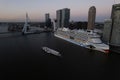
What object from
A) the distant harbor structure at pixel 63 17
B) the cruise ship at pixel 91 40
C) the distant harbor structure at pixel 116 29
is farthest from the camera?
the distant harbor structure at pixel 63 17

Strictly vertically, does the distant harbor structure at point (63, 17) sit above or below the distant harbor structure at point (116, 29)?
above

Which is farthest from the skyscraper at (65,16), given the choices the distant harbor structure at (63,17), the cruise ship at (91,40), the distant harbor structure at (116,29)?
the distant harbor structure at (116,29)

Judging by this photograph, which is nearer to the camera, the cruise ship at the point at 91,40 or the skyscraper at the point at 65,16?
the cruise ship at the point at 91,40

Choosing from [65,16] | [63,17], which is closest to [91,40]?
[65,16]

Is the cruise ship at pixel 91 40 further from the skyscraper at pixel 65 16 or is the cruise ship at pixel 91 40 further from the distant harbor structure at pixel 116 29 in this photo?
the skyscraper at pixel 65 16

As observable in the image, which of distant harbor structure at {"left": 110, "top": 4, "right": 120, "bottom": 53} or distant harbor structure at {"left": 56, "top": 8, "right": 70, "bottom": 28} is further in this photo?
distant harbor structure at {"left": 56, "top": 8, "right": 70, "bottom": 28}

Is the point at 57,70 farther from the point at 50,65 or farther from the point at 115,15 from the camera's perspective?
the point at 115,15

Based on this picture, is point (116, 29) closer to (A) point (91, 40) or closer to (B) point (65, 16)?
(A) point (91, 40)

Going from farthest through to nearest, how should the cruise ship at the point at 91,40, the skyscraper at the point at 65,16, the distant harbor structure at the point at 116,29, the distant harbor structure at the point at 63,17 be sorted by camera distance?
the skyscraper at the point at 65,16 → the distant harbor structure at the point at 63,17 → the distant harbor structure at the point at 116,29 → the cruise ship at the point at 91,40

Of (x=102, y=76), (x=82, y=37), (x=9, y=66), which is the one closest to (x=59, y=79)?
(x=102, y=76)

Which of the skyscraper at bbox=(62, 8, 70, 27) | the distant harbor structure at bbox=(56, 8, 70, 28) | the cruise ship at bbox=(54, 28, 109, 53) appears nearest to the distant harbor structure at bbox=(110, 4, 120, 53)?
the cruise ship at bbox=(54, 28, 109, 53)

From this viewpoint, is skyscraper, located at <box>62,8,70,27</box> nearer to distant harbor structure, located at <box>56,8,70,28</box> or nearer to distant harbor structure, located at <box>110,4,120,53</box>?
distant harbor structure, located at <box>56,8,70,28</box>
